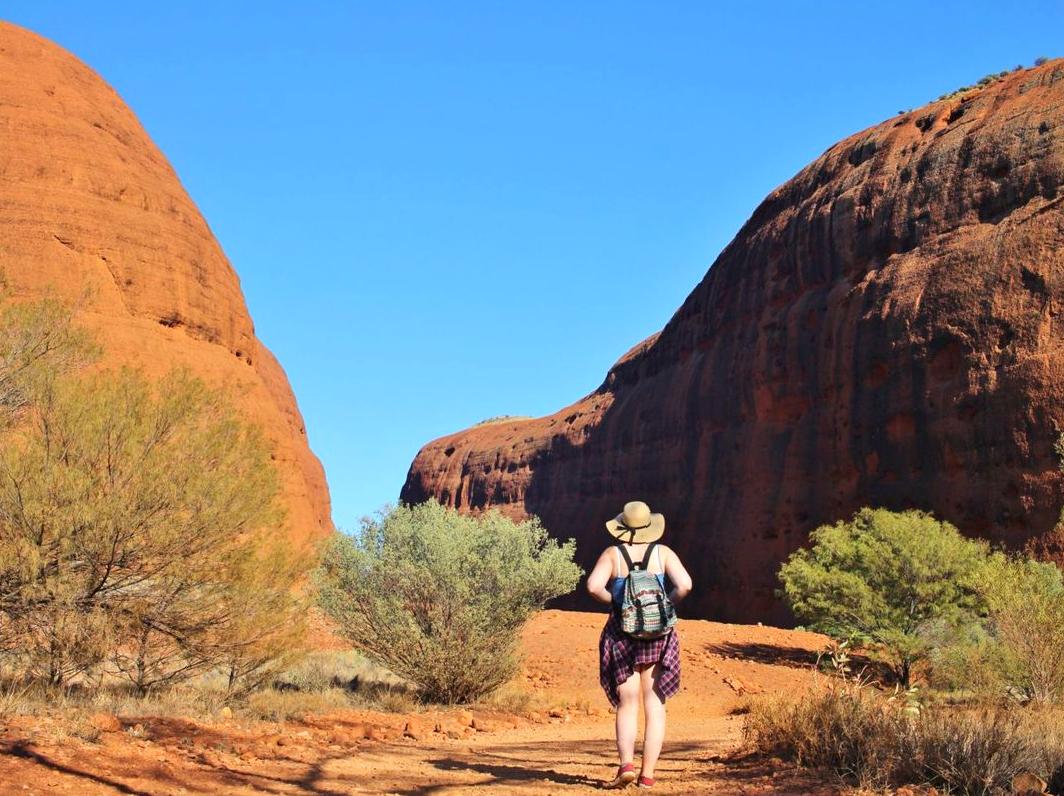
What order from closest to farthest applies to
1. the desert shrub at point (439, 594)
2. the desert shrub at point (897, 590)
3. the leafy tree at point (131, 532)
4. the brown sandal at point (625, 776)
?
the brown sandal at point (625, 776) < the leafy tree at point (131, 532) < the desert shrub at point (439, 594) < the desert shrub at point (897, 590)

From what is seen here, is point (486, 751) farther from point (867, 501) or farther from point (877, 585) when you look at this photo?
point (867, 501)

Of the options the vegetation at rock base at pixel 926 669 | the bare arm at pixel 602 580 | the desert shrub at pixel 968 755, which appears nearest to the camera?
the desert shrub at pixel 968 755

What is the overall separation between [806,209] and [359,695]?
98.5 feet

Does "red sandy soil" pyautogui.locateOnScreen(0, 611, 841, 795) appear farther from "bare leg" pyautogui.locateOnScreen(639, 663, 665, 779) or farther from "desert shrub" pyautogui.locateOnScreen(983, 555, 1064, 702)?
"desert shrub" pyautogui.locateOnScreen(983, 555, 1064, 702)

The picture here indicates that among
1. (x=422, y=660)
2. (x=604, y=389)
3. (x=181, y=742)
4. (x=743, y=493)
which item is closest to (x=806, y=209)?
(x=743, y=493)

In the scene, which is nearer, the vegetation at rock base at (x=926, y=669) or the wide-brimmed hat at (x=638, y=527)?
the vegetation at rock base at (x=926, y=669)

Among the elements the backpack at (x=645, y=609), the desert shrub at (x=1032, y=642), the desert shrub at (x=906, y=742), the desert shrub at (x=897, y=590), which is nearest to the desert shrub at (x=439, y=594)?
the desert shrub at (x=1032, y=642)

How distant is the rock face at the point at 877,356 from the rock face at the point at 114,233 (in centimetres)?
1673

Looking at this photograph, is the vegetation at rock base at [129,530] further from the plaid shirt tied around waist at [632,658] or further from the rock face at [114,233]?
the rock face at [114,233]

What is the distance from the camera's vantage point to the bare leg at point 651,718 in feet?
20.4

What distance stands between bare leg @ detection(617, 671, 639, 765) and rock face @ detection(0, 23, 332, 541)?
1949 cm

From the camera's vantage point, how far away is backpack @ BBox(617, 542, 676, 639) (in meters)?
6.23

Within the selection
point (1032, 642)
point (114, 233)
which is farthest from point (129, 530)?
point (114, 233)

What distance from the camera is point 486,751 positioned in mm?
9039
